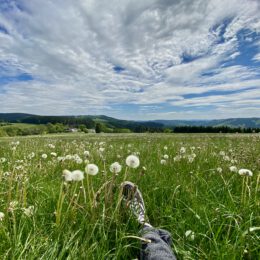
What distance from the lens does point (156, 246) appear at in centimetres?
238

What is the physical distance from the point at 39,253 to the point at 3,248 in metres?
0.34

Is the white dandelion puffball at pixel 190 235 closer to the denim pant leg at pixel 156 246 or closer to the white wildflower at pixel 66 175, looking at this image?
the denim pant leg at pixel 156 246

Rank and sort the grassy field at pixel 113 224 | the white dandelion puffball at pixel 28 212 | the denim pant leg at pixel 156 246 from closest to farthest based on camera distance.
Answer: the denim pant leg at pixel 156 246 < the grassy field at pixel 113 224 < the white dandelion puffball at pixel 28 212

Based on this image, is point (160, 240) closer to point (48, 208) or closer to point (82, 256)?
point (82, 256)

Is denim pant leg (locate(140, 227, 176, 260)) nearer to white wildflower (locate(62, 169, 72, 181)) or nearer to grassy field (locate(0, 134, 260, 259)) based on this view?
grassy field (locate(0, 134, 260, 259))

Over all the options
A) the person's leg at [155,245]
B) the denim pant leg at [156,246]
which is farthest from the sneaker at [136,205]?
the denim pant leg at [156,246]

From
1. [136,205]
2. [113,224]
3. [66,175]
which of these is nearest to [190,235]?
[136,205]

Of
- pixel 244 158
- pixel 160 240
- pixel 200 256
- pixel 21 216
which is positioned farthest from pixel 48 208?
pixel 244 158

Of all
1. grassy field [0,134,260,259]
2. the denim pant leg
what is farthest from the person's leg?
grassy field [0,134,260,259]

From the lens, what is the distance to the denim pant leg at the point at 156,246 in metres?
2.25

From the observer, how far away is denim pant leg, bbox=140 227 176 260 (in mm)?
2252

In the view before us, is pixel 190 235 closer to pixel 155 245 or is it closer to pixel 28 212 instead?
pixel 155 245

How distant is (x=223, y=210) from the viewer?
3.35 m

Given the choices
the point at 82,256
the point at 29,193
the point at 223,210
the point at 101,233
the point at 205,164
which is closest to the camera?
the point at 82,256
